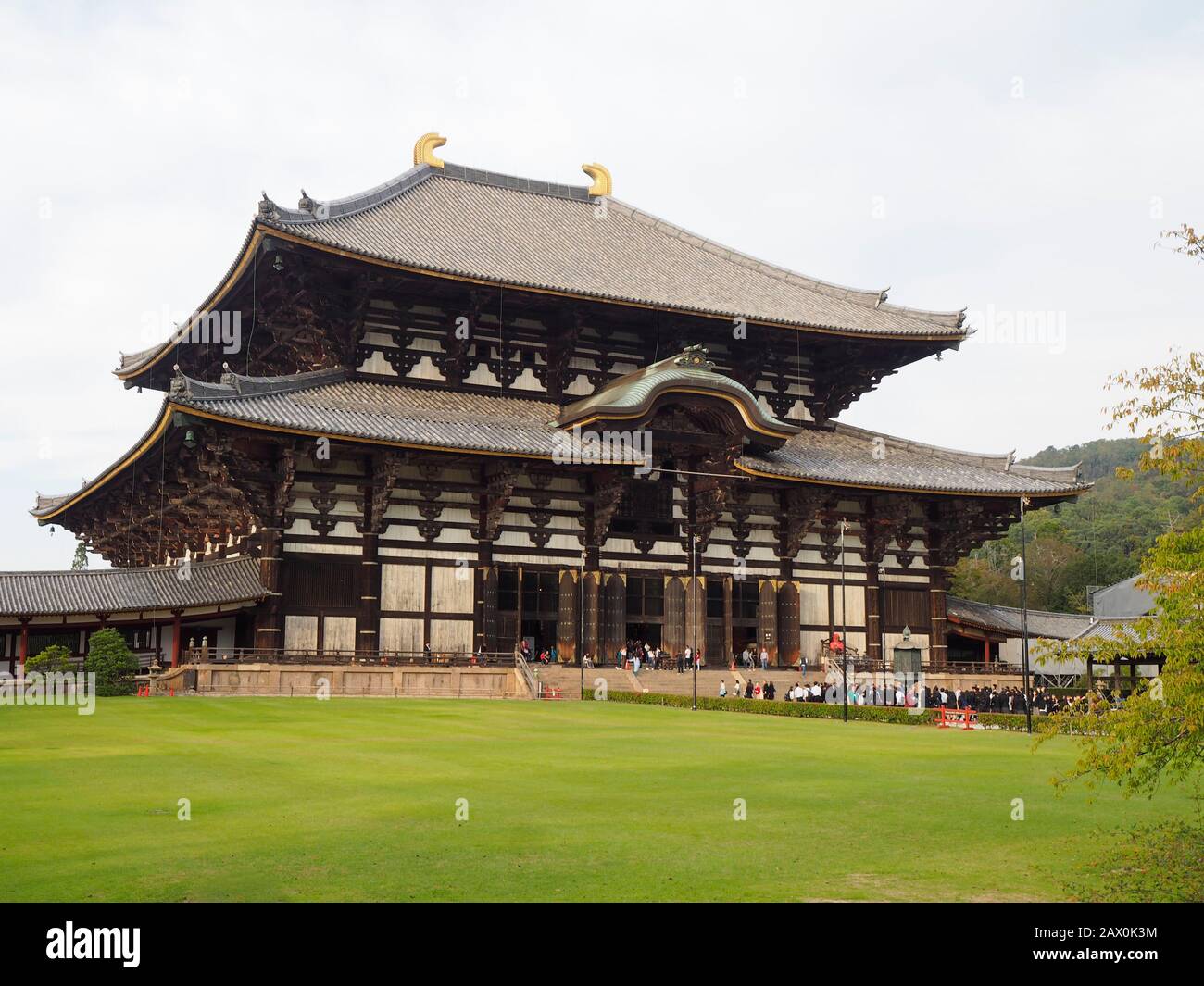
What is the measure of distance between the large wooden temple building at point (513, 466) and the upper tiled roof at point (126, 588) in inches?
4.9

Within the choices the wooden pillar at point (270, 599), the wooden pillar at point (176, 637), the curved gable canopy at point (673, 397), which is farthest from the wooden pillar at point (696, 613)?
the wooden pillar at point (176, 637)

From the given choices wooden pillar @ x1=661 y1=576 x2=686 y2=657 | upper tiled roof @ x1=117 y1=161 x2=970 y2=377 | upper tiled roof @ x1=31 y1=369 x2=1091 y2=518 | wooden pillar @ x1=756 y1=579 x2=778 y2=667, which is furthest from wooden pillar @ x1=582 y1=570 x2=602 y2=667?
upper tiled roof @ x1=117 y1=161 x2=970 y2=377

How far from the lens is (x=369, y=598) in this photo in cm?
4434

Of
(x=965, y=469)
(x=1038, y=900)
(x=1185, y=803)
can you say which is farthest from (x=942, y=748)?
(x=965, y=469)

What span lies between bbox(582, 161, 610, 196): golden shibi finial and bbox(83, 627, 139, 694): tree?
119ft

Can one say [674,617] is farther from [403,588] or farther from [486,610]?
[403,588]

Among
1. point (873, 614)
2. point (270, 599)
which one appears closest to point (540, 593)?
point (270, 599)

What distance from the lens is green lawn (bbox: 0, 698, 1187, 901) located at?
1126cm

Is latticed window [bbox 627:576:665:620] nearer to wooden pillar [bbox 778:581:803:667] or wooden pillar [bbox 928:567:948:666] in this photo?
wooden pillar [bbox 778:581:803:667]

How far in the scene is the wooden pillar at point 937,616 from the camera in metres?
54.1

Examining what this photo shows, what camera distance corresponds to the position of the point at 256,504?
4325cm

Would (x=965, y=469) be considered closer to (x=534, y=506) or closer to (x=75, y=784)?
(x=534, y=506)

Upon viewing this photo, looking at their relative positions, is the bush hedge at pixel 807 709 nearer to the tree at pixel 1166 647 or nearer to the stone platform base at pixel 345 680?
the stone platform base at pixel 345 680

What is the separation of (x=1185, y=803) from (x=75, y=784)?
15.5 metres
